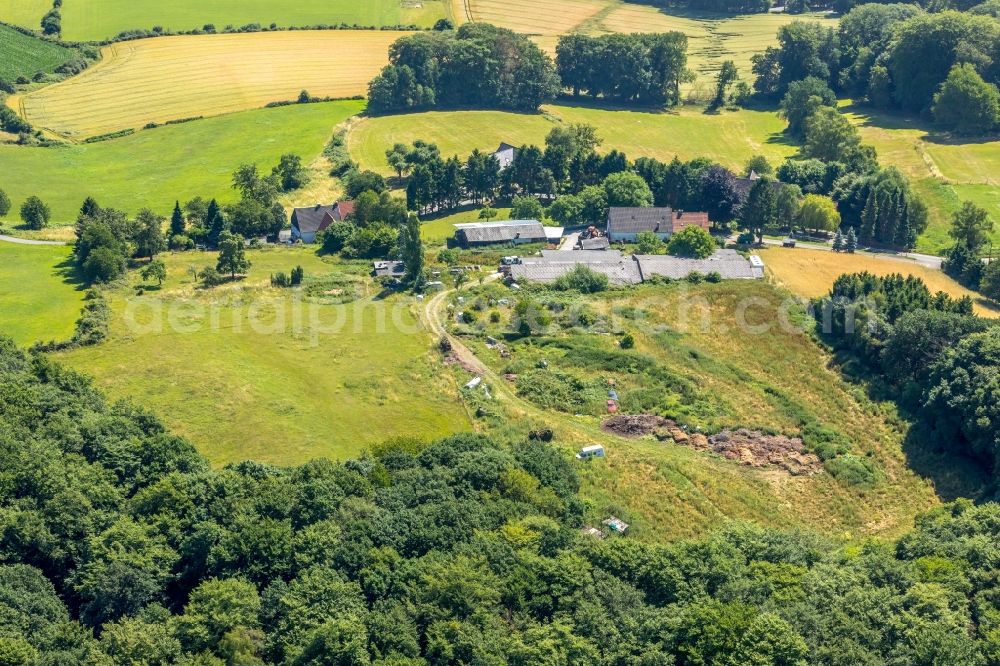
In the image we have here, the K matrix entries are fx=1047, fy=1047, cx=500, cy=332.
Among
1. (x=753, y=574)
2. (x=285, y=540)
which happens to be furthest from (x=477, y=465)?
(x=753, y=574)

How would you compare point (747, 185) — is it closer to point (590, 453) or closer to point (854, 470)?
point (854, 470)

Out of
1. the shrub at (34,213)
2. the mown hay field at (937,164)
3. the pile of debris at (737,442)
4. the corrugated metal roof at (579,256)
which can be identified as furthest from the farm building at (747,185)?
the shrub at (34,213)

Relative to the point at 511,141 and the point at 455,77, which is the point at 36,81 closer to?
the point at 455,77

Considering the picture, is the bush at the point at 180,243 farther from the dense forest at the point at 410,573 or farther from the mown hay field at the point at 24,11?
the mown hay field at the point at 24,11

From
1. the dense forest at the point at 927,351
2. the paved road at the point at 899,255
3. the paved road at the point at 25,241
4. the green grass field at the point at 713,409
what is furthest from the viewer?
the paved road at the point at 899,255

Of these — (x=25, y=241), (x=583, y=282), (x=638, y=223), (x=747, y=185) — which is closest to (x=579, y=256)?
(x=583, y=282)

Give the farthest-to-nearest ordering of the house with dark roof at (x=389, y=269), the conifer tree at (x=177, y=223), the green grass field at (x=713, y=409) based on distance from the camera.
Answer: the conifer tree at (x=177, y=223) < the house with dark roof at (x=389, y=269) < the green grass field at (x=713, y=409)
